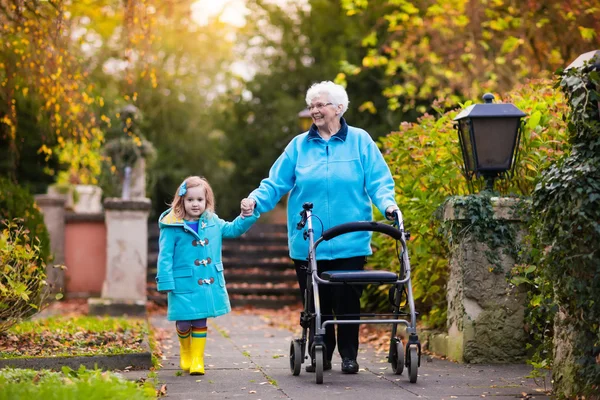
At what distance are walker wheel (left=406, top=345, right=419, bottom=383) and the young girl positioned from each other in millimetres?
1325

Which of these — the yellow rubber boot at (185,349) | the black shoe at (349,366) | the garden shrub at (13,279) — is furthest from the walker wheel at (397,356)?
the garden shrub at (13,279)

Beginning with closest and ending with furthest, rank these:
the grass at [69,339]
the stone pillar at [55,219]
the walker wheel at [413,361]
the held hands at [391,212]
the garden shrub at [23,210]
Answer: the walker wheel at [413,361]
the held hands at [391,212]
the grass at [69,339]
the garden shrub at [23,210]
the stone pillar at [55,219]

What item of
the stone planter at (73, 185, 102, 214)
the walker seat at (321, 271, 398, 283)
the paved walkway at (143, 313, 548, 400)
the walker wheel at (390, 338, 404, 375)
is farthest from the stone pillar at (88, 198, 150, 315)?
the stone planter at (73, 185, 102, 214)

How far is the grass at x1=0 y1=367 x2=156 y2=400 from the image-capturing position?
4152 millimetres

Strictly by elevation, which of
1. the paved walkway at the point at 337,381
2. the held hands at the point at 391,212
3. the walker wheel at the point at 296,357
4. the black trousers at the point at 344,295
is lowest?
the paved walkway at the point at 337,381

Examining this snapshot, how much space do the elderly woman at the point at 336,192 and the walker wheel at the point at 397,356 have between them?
0.83 ft

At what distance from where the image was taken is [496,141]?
6.76 m

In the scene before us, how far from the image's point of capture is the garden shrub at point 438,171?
7.06 metres

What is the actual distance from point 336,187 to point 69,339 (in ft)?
8.45

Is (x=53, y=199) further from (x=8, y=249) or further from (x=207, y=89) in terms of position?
(x=207, y=89)

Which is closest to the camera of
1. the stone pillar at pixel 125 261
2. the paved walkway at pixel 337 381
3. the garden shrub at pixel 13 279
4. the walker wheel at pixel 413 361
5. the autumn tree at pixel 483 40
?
the paved walkway at pixel 337 381

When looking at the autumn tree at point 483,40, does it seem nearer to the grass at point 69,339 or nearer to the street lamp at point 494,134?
the street lamp at point 494,134

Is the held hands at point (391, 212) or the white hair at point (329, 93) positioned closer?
the held hands at point (391, 212)

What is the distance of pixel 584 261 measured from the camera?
439cm
